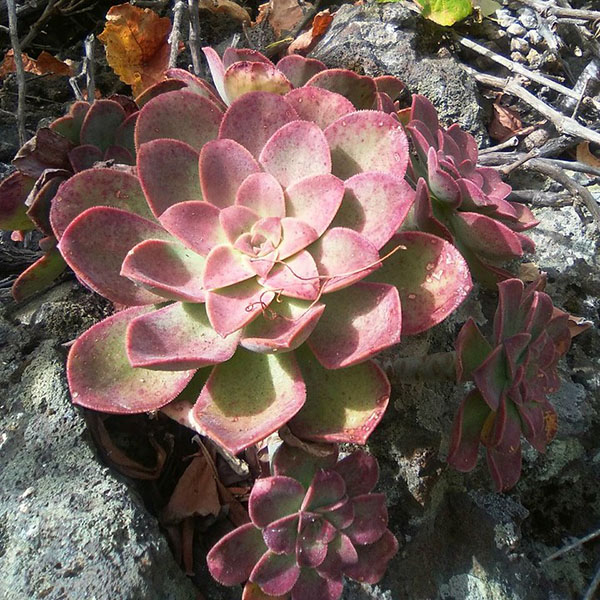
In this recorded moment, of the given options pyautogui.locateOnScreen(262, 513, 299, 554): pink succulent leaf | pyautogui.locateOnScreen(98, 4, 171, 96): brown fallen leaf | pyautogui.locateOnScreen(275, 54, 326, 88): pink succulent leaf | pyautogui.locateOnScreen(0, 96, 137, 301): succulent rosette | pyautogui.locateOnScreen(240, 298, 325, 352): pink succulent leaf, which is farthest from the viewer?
pyautogui.locateOnScreen(98, 4, 171, 96): brown fallen leaf

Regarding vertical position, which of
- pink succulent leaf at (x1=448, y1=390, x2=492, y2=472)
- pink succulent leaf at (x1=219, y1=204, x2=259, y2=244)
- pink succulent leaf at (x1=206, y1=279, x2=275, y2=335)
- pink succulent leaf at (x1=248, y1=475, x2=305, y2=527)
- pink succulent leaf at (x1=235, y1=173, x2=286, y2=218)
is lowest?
pink succulent leaf at (x1=248, y1=475, x2=305, y2=527)

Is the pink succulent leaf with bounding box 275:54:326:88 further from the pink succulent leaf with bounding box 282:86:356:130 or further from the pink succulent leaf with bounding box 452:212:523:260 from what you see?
the pink succulent leaf with bounding box 452:212:523:260

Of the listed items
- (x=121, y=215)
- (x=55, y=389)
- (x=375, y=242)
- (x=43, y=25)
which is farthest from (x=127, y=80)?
(x=375, y=242)

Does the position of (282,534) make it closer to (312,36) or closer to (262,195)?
(262,195)

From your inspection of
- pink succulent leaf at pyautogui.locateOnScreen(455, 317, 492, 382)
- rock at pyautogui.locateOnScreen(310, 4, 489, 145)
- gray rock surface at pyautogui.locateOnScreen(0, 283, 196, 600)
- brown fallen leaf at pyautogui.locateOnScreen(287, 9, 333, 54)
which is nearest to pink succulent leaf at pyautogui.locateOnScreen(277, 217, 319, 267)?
pink succulent leaf at pyautogui.locateOnScreen(455, 317, 492, 382)

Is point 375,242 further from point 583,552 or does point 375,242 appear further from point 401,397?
point 583,552

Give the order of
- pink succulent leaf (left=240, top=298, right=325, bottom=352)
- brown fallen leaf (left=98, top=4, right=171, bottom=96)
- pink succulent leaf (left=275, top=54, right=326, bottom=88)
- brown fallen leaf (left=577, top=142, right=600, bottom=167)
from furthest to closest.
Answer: brown fallen leaf (left=577, top=142, right=600, bottom=167) < brown fallen leaf (left=98, top=4, right=171, bottom=96) < pink succulent leaf (left=275, top=54, right=326, bottom=88) < pink succulent leaf (left=240, top=298, right=325, bottom=352)

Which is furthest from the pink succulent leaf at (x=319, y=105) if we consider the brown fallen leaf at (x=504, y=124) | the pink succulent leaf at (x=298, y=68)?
the brown fallen leaf at (x=504, y=124)

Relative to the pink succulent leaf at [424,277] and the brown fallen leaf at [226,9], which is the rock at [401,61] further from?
the pink succulent leaf at [424,277]
